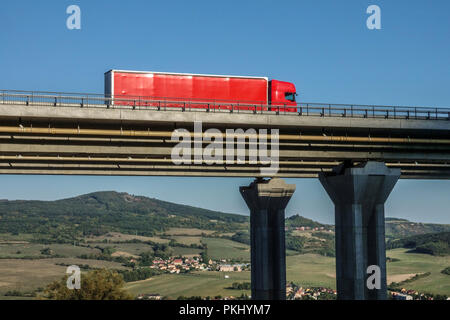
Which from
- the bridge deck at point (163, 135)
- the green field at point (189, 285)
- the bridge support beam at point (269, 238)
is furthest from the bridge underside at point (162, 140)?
the green field at point (189, 285)

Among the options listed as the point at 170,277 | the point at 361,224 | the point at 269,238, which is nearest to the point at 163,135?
the point at 361,224

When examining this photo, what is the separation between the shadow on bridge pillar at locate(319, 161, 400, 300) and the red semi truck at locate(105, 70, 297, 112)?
25.2 feet

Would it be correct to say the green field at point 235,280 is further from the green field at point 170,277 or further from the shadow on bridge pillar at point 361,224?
the shadow on bridge pillar at point 361,224

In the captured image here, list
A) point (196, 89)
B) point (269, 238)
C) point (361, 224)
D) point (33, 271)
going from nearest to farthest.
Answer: point (361, 224) → point (196, 89) → point (269, 238) → point (33, 271)

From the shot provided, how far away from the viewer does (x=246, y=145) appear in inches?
2002

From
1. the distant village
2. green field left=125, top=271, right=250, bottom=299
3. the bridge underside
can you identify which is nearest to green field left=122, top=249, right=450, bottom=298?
green field left=125, top=271, right=250, bottom=299

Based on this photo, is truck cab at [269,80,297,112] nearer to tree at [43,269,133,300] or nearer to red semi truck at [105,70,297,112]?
red semi truck at [105,70,297,112]

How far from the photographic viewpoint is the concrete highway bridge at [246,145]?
43656mm

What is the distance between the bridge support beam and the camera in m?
64.8

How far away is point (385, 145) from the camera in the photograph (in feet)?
168

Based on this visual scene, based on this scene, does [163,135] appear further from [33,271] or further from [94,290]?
[33,271]

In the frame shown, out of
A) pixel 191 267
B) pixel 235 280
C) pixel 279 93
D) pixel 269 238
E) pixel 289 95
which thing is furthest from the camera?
pixel 191 267

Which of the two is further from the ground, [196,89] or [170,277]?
[196,89]

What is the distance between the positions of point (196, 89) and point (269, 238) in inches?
758
